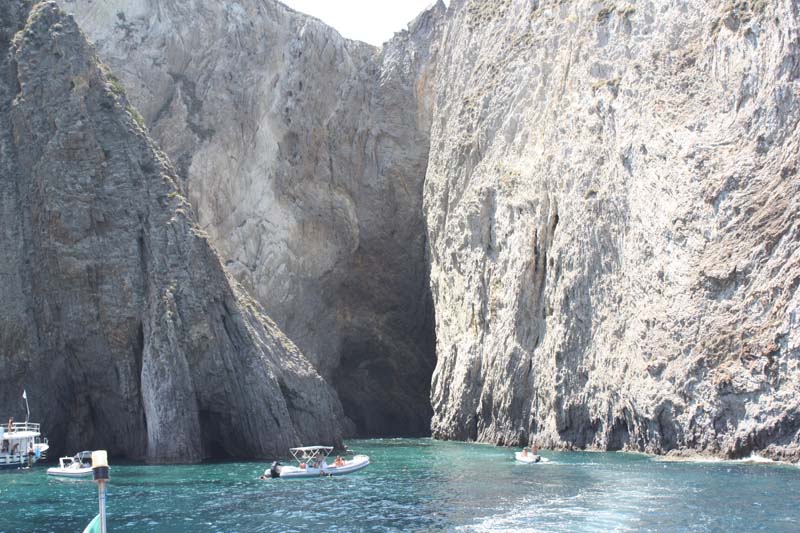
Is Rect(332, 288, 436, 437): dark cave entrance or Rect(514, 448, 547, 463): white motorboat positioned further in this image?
Rect(332, 288, 436, 437): dark cave entrance

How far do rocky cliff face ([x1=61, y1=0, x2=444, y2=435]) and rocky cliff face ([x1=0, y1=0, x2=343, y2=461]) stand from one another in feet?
62.7

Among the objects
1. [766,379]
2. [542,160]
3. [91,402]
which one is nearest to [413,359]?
[542,160]

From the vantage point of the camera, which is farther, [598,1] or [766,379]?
[598,1]

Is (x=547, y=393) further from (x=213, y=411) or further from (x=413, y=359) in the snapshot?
(x=413, y=359)

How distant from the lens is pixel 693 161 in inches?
1821

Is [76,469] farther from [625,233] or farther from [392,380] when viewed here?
[392,380]

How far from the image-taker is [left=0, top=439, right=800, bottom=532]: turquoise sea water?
1118 inches

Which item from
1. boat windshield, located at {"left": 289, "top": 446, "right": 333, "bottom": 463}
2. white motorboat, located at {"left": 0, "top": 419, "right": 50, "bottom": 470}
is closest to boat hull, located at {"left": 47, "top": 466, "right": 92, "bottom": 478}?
white motorboat, located at {"left": 0, "top": 419, "right": 50, "bottom": 470}

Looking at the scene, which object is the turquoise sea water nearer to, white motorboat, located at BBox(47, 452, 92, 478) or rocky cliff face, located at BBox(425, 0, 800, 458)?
white motorboat, located at BBox(47, 452, 92, 478)

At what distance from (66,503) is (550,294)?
28.9m

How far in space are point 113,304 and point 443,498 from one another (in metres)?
26.3

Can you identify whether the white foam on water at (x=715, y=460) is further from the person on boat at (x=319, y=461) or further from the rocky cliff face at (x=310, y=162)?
the rocky cliff face at (x=310, y=162)

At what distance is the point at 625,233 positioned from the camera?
4991 cm

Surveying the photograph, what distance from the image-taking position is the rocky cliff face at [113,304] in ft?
173
